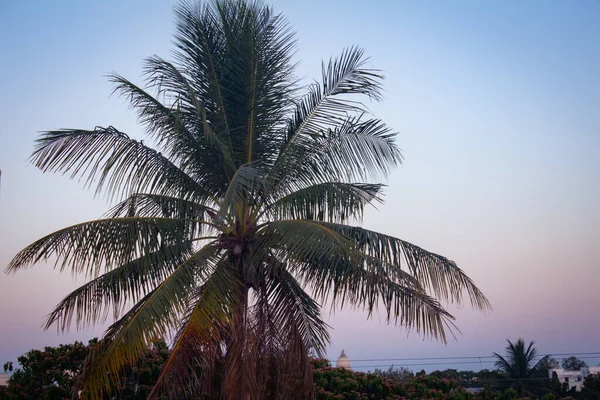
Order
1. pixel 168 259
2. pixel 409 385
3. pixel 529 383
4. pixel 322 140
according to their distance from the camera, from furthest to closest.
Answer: pixel 529 383 < pixel 409 385 < pixel 322 140 < pixel 168 259

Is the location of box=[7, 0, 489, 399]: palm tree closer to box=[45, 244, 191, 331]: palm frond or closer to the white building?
box=[45, 244, 191, 331]: palm frond

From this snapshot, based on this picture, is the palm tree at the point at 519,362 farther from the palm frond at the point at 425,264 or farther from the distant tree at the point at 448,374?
the palm frond at the point at 425,264

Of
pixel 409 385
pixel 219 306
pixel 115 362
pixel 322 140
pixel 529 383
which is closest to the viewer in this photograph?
pixel 115 362

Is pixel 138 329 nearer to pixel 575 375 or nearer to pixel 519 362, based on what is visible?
pixel 575 375

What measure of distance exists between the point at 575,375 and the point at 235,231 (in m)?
15.0

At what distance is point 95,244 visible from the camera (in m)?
9.88

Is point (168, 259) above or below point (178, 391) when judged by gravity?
above

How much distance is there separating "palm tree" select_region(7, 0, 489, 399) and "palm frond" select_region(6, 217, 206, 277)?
17mm

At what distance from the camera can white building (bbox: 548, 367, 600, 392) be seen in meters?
20.4

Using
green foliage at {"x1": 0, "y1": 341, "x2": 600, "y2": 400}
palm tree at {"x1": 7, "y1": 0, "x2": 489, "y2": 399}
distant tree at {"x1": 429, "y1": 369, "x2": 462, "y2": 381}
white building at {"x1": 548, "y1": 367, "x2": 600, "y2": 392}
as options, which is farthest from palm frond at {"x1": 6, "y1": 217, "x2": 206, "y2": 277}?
white building at {"x1": 548, "y1": 367, "x2": 600, "y2": 392}

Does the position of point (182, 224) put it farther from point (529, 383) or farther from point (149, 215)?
point (529, 383)

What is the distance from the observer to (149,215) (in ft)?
36.1

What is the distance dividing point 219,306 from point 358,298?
2.00 meters

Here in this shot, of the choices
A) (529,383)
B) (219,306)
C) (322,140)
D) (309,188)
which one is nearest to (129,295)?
(219,306)
